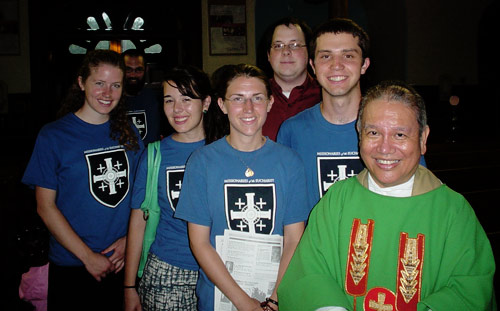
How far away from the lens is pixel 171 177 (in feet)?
6.26

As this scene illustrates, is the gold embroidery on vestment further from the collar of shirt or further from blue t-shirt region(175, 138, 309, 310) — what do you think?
blue t-shirt region(175, 138, 309, 310)

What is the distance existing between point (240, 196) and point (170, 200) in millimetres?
479

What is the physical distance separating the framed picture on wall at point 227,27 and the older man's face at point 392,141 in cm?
510

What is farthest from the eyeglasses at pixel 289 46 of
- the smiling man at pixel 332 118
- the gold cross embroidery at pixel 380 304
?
the gold cross embroidery at pixel 380 304

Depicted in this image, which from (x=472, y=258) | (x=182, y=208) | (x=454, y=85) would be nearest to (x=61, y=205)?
(x=182, y=208)

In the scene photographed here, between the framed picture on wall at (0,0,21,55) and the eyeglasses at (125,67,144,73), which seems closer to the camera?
the eyeglasses at (125,67,144,73)

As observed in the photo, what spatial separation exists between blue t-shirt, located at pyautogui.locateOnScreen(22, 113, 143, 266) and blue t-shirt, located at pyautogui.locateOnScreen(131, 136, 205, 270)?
0.25m

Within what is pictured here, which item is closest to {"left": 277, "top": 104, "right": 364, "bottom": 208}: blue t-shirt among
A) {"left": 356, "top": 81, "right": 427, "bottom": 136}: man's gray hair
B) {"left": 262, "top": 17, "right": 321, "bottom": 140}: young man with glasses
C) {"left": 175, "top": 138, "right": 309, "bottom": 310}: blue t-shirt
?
{"left": 175, "top": 138, "right": 309, "bottom": 310}: blue t-shirt

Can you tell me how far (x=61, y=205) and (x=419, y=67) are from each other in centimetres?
652

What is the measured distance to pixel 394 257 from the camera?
4.34 ft

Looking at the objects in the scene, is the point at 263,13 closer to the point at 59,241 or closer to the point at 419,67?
the point at 419,67

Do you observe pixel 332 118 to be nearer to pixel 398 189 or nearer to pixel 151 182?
pixel 398 189

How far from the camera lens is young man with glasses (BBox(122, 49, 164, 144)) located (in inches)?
130

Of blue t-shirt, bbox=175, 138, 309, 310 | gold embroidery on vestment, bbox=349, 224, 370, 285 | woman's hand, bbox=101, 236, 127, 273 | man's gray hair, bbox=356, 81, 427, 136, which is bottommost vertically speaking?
woman's hand, bbox=101, 236, 127, 273
